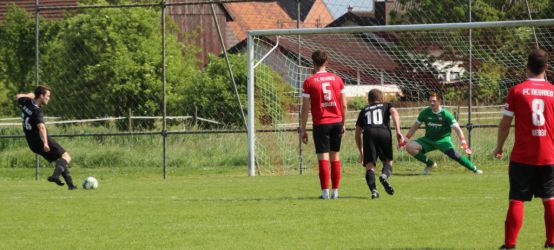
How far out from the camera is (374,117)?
1292cm

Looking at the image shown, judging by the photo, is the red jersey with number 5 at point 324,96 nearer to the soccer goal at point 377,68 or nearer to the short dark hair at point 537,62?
the short dark hair at point 537,62

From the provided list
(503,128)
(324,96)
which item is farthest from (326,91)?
(503,128)

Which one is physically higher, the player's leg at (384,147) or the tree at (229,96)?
the tree at (229,96)

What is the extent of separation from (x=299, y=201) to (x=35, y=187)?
22.2 feet

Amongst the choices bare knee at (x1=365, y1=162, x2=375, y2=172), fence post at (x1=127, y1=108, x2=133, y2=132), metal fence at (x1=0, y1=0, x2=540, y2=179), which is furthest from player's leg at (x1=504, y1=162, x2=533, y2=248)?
fence post at (x1=127, y1=108, x2=133, y2=132)

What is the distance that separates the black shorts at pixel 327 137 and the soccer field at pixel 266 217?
0.67m

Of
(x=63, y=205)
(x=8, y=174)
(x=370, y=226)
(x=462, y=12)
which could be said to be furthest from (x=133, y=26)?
(x=370, y=226)

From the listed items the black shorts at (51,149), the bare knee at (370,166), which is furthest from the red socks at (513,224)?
the black shorts at (51,149)

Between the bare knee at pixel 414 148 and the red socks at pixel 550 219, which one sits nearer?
the red socks at pixel 550 219

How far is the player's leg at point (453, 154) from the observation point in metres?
18.0

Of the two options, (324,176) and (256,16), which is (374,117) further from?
(256,16)

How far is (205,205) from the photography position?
12281mm

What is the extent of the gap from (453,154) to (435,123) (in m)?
0.68

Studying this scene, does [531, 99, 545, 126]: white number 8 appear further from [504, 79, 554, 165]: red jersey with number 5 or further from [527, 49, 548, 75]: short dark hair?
[527, 49, 548, 75]: short dark hair
